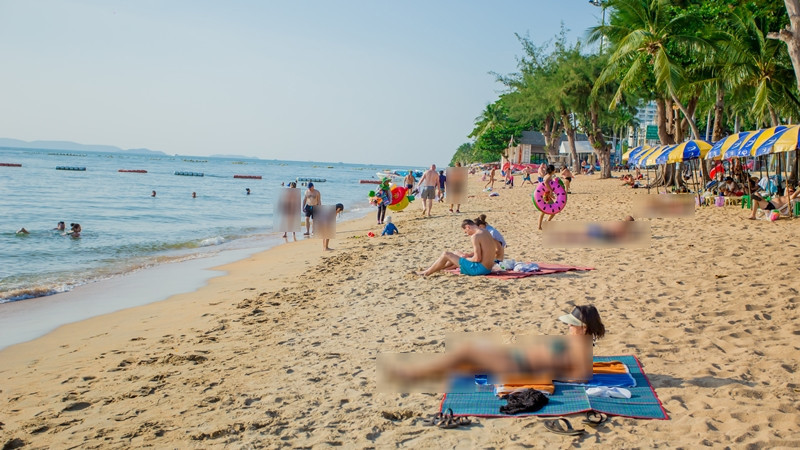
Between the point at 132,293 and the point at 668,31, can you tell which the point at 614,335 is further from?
the point at 668,31

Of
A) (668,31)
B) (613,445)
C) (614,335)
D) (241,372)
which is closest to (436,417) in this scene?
(613,445)

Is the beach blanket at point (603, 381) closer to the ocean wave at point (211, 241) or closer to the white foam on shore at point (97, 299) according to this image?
the white foam on shore at point (97, 299)

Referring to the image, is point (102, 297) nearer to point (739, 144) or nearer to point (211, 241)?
point (211, 241)

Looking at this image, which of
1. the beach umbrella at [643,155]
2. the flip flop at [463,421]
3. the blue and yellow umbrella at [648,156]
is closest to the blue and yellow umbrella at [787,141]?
the blue and yellow umbrella at [648,156]

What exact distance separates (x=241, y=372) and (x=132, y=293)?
495 cm

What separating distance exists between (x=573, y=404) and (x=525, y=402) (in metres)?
0.31

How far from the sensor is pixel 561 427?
3.52 m

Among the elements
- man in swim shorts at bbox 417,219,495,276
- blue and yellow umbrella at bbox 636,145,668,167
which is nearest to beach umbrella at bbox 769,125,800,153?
blue and yellow umbrella at bbox 636,145,668,167

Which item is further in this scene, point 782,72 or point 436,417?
point 782,72

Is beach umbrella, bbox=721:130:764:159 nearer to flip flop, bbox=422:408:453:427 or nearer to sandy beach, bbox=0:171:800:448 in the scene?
sandy beach, bbox=0:171:800:448

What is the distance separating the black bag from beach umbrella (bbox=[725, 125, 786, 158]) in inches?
419

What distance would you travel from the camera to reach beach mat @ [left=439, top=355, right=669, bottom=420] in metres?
3.68

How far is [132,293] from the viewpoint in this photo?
8984 millimetres

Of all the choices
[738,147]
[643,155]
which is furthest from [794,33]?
[643,155]
